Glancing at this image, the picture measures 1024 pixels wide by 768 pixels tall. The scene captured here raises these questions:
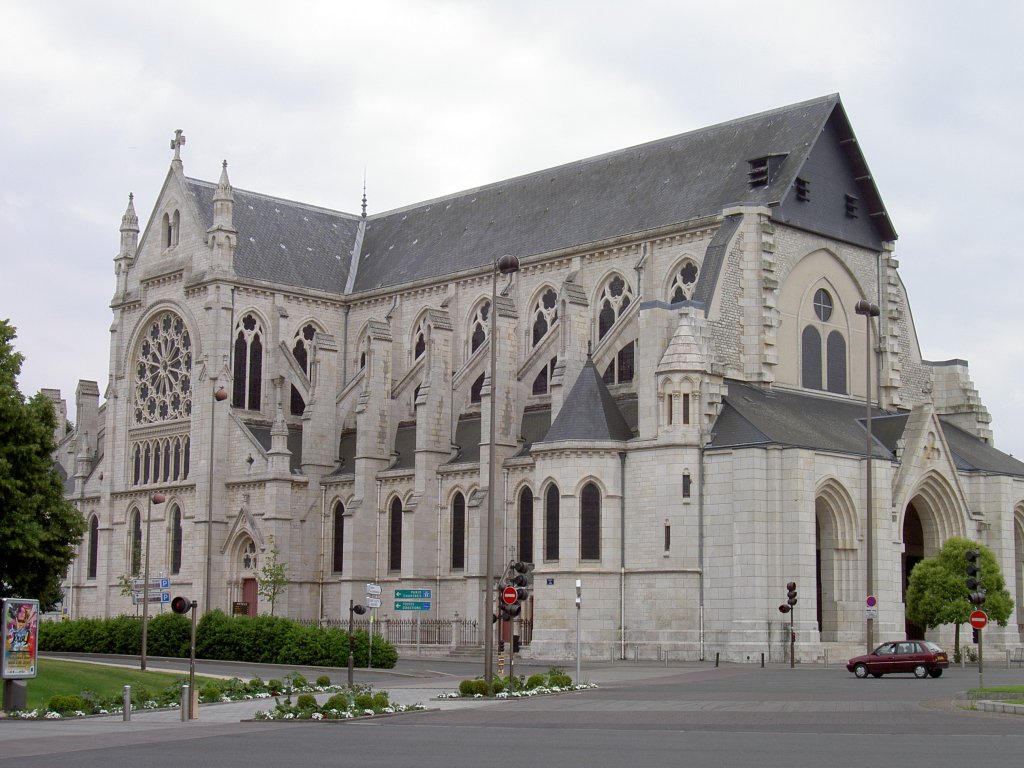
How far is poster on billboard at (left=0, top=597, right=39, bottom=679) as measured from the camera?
31.7 meters

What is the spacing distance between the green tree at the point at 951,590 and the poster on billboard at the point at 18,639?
107 feet

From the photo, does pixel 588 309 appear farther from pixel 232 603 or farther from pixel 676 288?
pixel 232 603

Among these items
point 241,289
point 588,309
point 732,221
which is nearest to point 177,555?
point 241,289

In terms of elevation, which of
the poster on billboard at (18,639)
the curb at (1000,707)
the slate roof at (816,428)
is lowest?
the curb at (1000,707)

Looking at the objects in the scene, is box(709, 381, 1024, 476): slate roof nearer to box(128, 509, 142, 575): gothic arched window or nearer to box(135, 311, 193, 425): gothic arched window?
box(135, 311, 193, 425): gothic arched window

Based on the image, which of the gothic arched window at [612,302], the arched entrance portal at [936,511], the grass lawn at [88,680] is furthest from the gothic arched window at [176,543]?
the arched entrance portal at [936,511]

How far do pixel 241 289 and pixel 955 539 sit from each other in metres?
36.6

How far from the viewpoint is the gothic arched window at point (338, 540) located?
230ft

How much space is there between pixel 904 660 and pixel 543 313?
2721cm

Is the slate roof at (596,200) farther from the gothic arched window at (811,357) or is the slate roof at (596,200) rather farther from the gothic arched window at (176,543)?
the gothic arched window at (176,543)

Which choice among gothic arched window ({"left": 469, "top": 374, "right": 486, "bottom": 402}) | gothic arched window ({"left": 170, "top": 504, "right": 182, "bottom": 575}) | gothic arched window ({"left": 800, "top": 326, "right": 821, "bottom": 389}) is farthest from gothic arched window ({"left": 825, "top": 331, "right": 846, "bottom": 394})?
gothic arched window ({"left": 170, "top": 504, "right": 182, "bottom": 575})

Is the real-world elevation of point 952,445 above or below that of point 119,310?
below

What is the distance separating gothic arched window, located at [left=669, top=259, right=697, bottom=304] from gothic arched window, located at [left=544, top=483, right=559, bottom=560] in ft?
32.1

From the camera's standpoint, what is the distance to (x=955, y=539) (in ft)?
179
